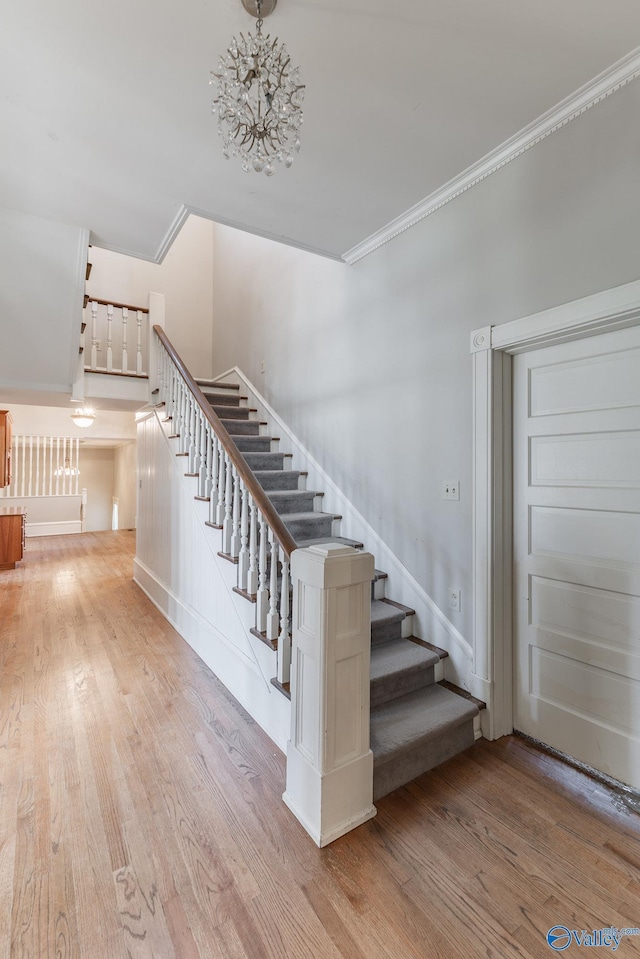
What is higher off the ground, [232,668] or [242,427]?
[242,427]

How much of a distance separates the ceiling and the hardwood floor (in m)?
2.83

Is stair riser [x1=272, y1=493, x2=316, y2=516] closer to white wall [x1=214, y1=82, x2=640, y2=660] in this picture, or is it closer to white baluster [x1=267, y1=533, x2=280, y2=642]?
white wall [x1=214, y1=82, x2=640, y2=660]

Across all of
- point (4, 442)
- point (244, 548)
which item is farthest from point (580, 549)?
point (4, 442)

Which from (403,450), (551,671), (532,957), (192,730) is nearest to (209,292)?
(403,450)

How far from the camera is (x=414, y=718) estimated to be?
6.63 feet

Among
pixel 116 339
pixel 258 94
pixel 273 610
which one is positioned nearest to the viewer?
pixel 258 94

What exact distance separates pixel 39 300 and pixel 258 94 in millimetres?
2726

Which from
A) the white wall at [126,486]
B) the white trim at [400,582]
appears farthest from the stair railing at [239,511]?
the white wall at [126,486]

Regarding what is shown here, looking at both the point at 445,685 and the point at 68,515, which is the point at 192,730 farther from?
the point at 68,515

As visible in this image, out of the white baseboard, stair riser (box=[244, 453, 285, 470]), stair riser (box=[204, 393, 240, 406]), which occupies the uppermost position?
stair riser (box=[204, 393, 240, 406])

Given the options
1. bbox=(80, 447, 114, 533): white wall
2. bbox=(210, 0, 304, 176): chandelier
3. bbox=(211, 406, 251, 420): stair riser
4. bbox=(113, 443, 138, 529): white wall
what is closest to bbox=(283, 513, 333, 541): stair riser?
bbox=(211, 406, 251, 420): stair riser

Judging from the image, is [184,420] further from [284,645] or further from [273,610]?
[284,645]

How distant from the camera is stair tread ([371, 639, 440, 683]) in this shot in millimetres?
2140

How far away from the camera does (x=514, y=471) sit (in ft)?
7.13
